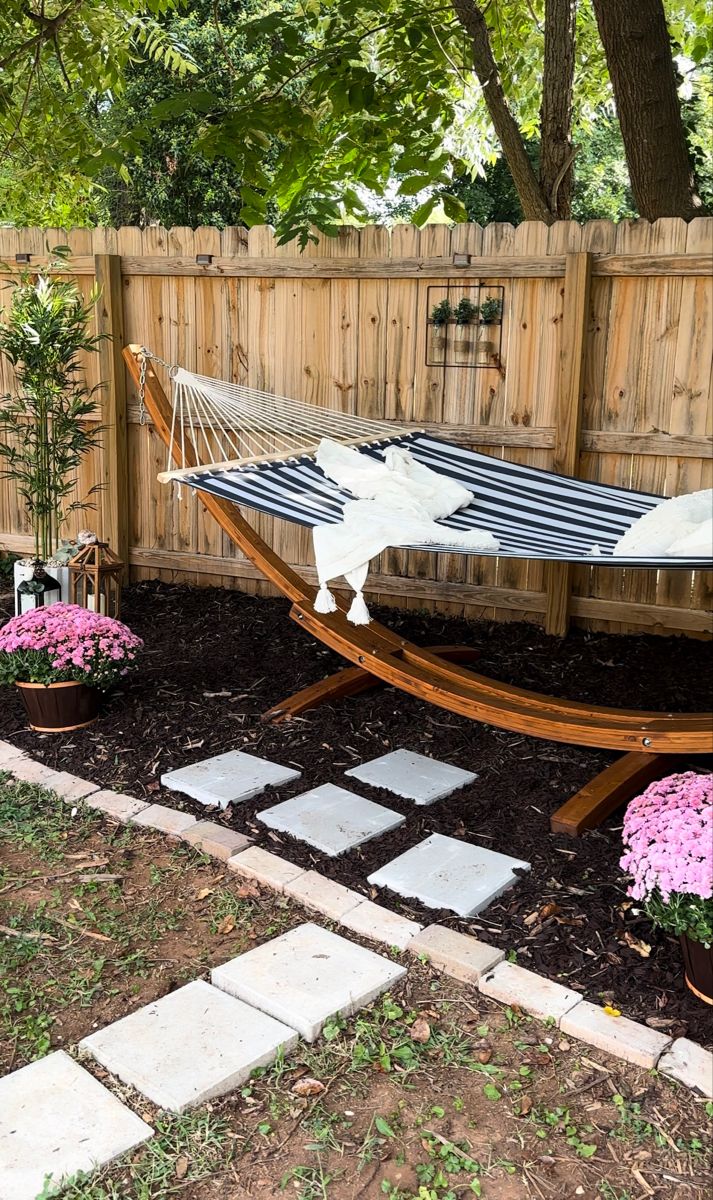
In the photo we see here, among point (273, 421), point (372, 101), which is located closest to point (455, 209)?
point (372, 101)

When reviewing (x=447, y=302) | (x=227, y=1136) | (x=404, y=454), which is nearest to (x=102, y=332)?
(x=447, y=302)

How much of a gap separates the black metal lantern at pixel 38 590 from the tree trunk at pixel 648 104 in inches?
120

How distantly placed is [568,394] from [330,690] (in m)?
1.58

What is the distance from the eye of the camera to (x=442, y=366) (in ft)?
14.4

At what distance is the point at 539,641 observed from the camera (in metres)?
4.27

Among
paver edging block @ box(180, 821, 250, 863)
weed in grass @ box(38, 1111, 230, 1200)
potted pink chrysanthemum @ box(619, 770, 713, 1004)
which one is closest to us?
weed in grass @ box(38, 1111, 230, 1200)

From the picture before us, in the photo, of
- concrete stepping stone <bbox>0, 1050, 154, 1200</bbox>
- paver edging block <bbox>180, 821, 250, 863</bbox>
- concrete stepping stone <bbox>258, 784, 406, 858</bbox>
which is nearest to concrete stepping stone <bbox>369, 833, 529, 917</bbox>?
concrete stepping stone <bbox>258, 784, 406, 858</bbox>

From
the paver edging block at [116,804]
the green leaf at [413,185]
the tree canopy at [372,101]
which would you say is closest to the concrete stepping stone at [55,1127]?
the paver edging block at [116,804]

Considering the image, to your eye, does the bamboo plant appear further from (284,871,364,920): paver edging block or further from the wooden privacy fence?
(284,871,364,920): paver edging block

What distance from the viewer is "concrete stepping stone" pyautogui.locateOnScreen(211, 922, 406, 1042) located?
6.57ft

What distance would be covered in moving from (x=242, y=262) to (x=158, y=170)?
7939 mm

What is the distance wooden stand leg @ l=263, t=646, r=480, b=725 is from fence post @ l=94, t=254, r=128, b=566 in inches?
72.3

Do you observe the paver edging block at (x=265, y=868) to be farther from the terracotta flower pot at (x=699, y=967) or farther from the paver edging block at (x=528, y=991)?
the terracotta flower pot at (x=699, y=967)

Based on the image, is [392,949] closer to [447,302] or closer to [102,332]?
[447,302]
